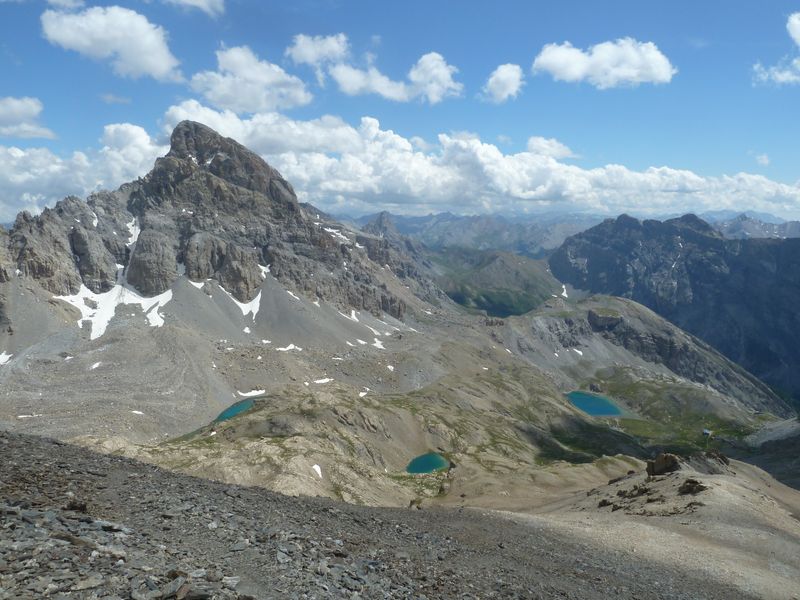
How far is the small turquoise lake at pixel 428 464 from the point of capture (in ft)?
509

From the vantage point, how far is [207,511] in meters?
25.5

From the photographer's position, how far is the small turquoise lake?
15500 centimetres

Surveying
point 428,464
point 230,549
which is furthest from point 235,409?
point 230,549

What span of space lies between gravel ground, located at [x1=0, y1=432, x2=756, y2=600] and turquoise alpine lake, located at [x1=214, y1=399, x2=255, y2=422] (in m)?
149

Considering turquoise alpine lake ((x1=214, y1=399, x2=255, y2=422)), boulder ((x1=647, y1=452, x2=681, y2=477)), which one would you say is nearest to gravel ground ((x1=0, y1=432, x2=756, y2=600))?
boulder ((x1=647, y1=452, x2=681, y2=477))

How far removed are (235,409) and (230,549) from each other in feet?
570

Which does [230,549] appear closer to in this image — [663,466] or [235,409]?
[663,466]

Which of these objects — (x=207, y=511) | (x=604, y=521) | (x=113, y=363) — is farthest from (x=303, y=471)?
(x=113, y=363)

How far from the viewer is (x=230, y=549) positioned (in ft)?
68.7

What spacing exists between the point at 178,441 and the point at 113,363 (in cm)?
6216

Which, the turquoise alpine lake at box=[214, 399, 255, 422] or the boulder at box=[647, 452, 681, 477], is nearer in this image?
the boulder at box=[647, 452, 681, 477]

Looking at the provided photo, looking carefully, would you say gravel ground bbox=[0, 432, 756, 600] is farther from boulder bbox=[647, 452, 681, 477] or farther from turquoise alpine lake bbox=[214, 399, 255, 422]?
turquoise alpine lake bbox=[214, 399, 255, 422]

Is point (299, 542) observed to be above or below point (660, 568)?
above

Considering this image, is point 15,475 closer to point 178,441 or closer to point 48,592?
point 48,592
